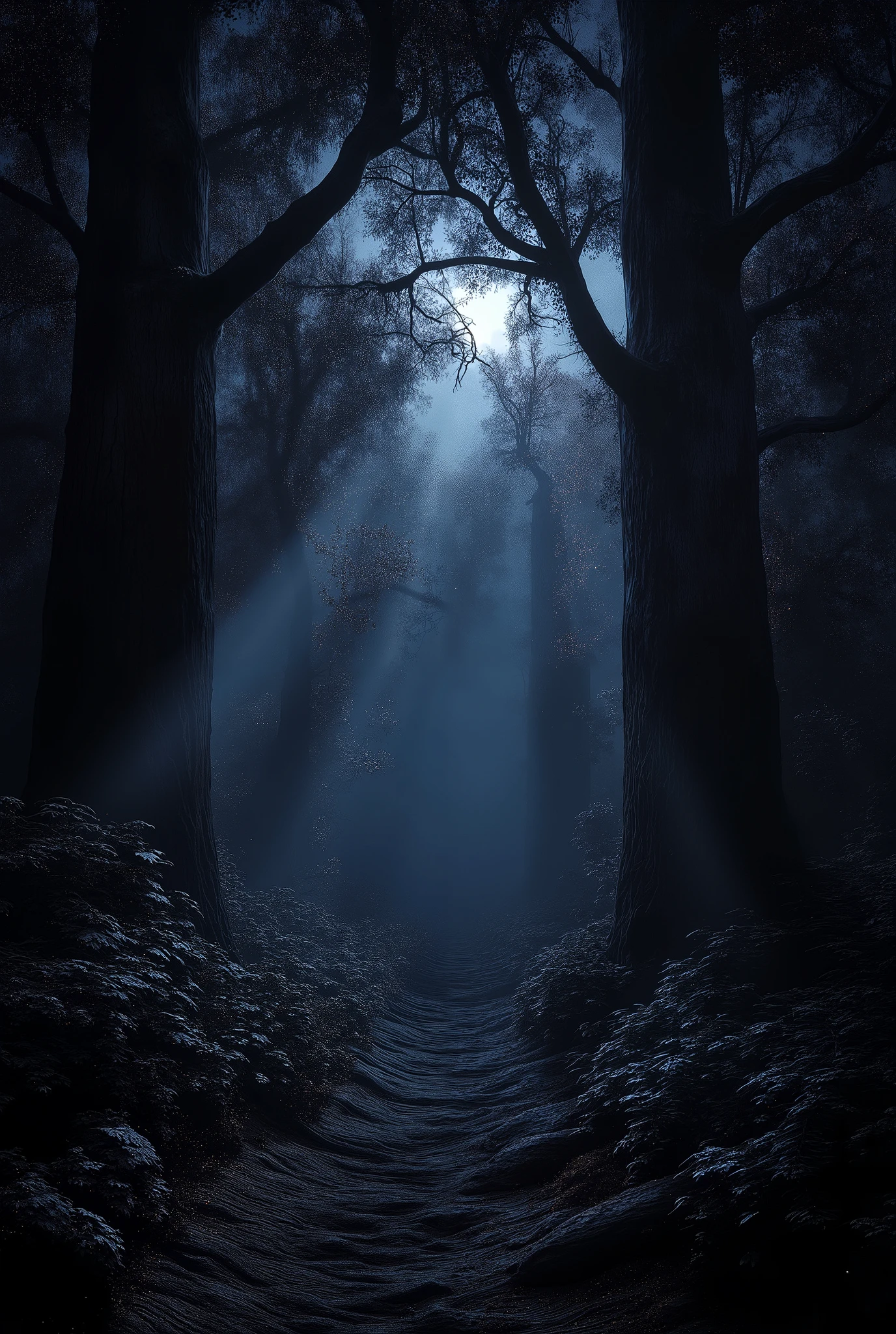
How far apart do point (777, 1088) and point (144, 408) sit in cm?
590

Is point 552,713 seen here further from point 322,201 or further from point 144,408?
point 144,408

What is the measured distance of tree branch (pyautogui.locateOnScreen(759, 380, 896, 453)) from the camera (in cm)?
753

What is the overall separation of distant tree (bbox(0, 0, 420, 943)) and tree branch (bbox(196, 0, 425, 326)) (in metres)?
0.02

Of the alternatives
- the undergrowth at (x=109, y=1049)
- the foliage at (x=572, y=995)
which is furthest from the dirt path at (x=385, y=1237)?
the foliage at (x=572, y=995)

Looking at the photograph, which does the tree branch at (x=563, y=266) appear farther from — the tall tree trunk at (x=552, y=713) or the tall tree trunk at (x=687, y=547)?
the tall tree trunk at (x=552, y=713)

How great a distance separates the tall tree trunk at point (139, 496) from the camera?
5609 millimetres

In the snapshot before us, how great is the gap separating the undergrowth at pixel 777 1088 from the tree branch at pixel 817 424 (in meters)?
4.17

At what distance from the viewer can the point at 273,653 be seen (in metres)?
21.5

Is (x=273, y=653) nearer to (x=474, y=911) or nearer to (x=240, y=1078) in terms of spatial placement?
(x=474, y=911)

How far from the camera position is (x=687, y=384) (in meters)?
6.54

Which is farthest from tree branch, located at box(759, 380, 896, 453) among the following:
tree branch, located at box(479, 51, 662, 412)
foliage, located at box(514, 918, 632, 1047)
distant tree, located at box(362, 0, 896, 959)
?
foliage, located at box(514, 918, 632, 1047)

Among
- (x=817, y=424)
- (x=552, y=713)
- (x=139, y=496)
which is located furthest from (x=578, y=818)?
(x=139, y=496)

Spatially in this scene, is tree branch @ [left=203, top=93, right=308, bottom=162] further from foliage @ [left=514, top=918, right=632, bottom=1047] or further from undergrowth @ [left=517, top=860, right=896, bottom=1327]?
undergrowth @ [left=517, top=860, right=896, bottom=1327]

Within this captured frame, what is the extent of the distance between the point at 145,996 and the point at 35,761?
8.87ft
